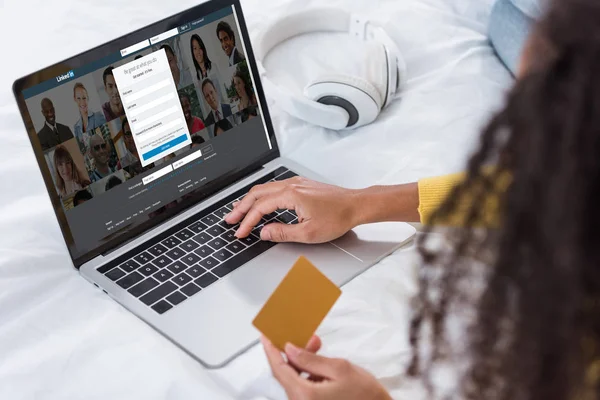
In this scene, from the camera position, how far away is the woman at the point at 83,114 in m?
0.90

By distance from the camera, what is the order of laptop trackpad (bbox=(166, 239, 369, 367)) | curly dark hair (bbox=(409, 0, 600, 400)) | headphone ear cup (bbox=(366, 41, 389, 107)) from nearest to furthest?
curly dark hair (bbox=(409, 0, 600, 400)), laptop trackpad (bbox=(166, 239, 369, 367)), headphone ear cup (bbox=(366, 41, 389, 107))

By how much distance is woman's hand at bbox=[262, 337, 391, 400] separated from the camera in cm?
70

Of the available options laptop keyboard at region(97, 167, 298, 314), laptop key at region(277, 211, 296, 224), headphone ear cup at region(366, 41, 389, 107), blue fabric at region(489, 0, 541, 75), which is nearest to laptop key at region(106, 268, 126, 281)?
laptop keyboard at region(97, 167, 298, 314)

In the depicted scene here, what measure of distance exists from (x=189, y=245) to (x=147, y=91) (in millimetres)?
191

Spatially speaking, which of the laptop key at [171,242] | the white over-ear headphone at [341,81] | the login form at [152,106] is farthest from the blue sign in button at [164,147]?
the white over-ear headphone at [341,81]

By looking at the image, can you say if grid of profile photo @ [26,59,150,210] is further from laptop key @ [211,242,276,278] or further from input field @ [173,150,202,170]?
laptop key @ [211,242,276,278]

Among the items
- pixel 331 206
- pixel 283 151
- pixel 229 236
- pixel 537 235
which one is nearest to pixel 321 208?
pixel 331 206

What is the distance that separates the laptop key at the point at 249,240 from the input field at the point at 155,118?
18 cm

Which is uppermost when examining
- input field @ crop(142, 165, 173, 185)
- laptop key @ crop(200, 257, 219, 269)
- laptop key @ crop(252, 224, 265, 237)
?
input field @ crop(142, 165, 173, 185)

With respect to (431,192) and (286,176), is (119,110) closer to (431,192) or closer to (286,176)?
(286,176)

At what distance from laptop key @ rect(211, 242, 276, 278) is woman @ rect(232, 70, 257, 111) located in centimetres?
20

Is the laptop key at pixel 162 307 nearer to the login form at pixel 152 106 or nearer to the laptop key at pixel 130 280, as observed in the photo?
the laptop key at pixel 130 280

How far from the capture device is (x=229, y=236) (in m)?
0.96

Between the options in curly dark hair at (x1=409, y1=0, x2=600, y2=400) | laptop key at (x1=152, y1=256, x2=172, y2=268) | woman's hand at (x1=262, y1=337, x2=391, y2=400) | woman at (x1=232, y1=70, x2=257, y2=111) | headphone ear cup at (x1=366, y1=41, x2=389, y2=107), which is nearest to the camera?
curly dark hair at (x1=409, y1=0, x2=600, y2=400)
